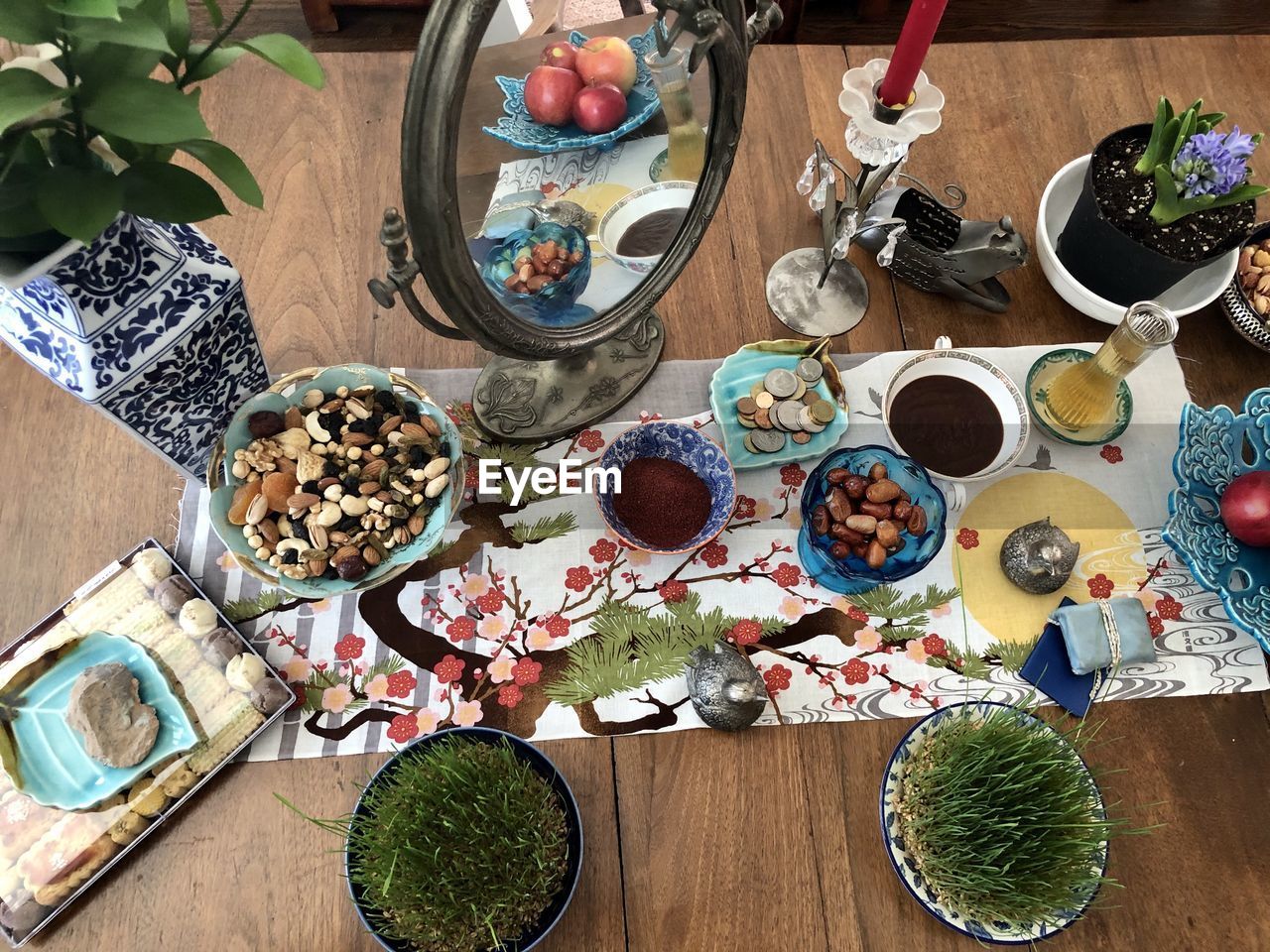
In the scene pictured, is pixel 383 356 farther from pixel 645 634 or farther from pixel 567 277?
pixel 645 634

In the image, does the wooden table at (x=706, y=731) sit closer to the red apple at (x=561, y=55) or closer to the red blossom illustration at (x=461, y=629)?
the red blossom illustration at (x=461, y=629)

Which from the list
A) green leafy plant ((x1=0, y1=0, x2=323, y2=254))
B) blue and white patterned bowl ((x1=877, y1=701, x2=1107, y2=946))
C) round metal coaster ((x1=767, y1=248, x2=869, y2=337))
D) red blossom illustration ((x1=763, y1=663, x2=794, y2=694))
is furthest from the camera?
round metal coaster ((x1=767, y1=248, x2=869, y2=337))

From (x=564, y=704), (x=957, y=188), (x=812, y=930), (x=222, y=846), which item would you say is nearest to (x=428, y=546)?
(x=564, y=704)

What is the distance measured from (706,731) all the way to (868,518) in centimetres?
22

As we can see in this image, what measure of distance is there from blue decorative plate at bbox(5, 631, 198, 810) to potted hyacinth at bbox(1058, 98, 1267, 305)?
90 cm

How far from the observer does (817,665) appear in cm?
74

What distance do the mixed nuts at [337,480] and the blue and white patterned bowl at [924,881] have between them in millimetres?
426

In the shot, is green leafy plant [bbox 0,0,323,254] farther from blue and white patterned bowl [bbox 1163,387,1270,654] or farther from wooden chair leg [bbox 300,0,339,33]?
wooden chair leg [bbox 300,0,339,33]

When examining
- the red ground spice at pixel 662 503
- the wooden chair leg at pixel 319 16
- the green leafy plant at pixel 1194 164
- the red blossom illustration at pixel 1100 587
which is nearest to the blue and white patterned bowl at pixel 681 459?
the red ground spice at pixel 662 503

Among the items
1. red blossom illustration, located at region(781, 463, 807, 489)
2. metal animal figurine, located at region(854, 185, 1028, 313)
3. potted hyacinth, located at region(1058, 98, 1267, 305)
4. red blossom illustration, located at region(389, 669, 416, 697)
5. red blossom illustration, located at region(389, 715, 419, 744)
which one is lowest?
red blossom illustration, located at region(389, 715, 419, 744)

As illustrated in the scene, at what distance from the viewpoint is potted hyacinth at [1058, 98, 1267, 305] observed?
0.73m

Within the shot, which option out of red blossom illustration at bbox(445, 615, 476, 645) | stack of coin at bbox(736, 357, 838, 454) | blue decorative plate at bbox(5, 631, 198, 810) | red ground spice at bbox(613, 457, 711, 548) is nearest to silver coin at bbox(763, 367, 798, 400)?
stack of coin at bbox(736, 357, 838, 454)

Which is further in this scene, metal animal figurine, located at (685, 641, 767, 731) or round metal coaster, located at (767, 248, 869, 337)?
round metal coaster, located at (767, 248, 869, 337)

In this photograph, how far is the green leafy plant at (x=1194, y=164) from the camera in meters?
0.72
